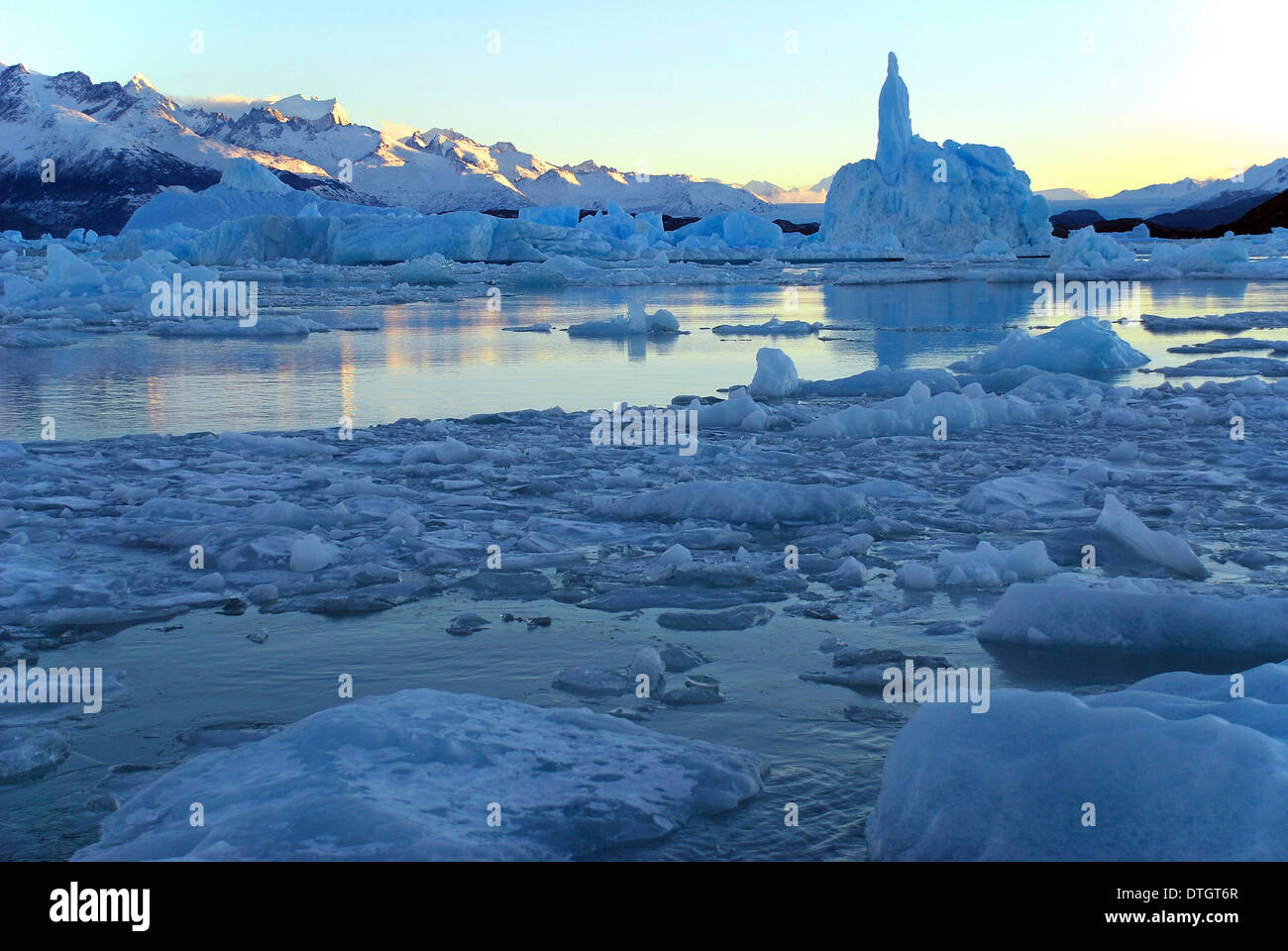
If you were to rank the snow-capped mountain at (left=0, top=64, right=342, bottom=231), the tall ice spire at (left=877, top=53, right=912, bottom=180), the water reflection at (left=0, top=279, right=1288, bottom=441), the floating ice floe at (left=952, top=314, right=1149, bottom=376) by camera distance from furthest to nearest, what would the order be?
the snow-capped mountain at (left=0, top=64, right=342, bottom=231), the tall ice spire at (left=877, top=53, right=912, bottom=180), the floating ice floe at (left=952, top=314, right=1149, bottom=376), the water reflection at (left=0, top=279, right=1288, bottom=441)

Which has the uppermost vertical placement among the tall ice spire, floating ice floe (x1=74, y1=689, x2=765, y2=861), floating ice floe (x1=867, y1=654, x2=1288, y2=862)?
the tall ice spire

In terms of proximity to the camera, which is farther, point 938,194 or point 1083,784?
point 938,194

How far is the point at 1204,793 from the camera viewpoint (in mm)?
2273

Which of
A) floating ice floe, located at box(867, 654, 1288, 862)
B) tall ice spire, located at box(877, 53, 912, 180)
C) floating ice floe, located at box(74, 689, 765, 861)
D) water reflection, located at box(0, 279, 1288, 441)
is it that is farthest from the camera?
tall ice spire, located at box(877, 53, 912, 180)

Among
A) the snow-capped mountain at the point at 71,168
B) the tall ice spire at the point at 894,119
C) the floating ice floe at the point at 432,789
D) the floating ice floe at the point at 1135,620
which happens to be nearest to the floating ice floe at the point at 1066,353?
the floating ice floe at the point at 1135,620

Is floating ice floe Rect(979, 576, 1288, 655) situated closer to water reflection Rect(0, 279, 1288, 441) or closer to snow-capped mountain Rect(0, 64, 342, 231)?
water reflection Rect(0, 279, 1288, 441)

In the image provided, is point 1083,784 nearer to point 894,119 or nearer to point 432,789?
point 432,789

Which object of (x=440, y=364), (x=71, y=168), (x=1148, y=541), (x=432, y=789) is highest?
(x=71, y=168)

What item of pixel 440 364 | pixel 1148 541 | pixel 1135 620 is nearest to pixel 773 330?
pixel 440 364

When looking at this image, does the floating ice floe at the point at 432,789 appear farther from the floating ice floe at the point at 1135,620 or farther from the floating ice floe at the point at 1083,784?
the floating ice floe at the point at 1135,620

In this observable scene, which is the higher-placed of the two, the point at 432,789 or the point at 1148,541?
the point at 1148,541

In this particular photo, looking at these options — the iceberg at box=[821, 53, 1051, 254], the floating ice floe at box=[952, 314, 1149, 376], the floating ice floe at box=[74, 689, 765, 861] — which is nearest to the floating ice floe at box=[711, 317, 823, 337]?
the floating ice floe at box=[952, 314, 1149, 376]
